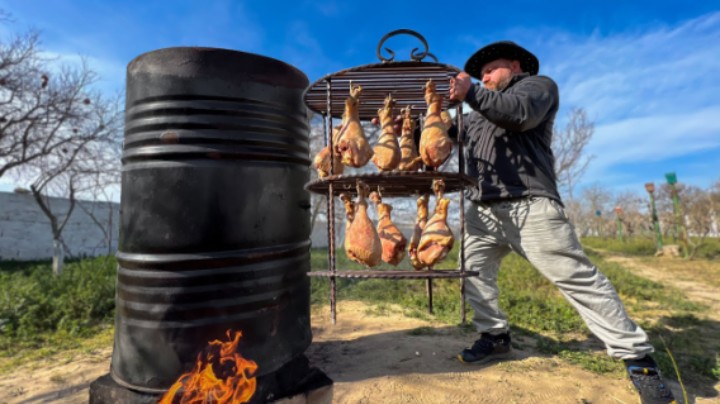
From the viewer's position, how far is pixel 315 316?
5.47 m

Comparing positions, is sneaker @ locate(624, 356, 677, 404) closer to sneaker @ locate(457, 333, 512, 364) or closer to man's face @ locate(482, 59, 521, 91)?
sneaker @ locate(457, 333, 512, 364)

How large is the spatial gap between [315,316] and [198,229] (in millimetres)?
3816

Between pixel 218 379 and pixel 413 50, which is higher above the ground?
pixel 413 50

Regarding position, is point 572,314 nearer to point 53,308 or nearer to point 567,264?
point 567,264

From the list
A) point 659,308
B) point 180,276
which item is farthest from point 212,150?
point 659,308

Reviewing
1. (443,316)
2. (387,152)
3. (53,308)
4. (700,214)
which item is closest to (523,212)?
(387,152)

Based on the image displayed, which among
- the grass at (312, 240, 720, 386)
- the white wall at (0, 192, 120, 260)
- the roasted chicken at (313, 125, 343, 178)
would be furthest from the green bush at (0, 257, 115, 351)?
the white wall at (0, 192, 120, 260)

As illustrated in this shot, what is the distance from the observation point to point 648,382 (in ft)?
8.59

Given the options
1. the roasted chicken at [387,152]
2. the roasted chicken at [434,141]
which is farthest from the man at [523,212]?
the roasted chicken at [387,152]

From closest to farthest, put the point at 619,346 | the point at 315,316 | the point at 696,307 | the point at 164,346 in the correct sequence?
1. the point at 164,346
2. the point at 619,346
3. the point at 315,316
4. the point at 696,307

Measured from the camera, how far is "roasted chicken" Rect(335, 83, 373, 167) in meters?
2.21

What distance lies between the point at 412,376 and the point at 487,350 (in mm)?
844

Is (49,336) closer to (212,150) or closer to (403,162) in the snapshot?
(212,150)

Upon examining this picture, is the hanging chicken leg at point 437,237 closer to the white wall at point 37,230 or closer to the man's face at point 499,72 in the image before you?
the man's face at point 499,72
